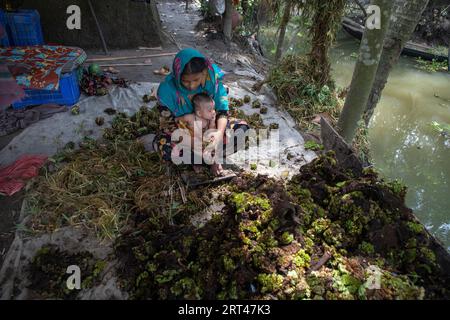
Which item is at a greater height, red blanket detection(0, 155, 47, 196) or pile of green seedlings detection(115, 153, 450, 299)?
pile of green seedlings detection(115, 153, 450, 299)

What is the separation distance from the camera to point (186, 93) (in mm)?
2885

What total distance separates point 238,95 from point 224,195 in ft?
7.81

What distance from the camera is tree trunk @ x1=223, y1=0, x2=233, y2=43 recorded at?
724 centimetres

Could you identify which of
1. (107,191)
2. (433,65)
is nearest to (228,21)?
(107,191)

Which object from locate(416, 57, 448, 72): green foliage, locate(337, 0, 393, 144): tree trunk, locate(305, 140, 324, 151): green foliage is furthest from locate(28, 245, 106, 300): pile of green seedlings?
locate(416, 57, 448, 72): green foliage

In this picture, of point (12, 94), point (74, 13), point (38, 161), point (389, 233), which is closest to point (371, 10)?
point (389, 233)

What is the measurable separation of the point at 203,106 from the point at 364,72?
169 cm

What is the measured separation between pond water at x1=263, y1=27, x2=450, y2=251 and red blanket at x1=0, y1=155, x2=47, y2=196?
17.6 feet

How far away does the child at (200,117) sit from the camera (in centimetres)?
287

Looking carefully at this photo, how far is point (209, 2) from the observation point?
782 centimetres

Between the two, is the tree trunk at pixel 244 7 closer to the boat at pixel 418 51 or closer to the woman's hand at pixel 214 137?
the boat at pixel 418 51

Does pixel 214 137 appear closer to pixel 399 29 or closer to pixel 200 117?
pixel 200 117

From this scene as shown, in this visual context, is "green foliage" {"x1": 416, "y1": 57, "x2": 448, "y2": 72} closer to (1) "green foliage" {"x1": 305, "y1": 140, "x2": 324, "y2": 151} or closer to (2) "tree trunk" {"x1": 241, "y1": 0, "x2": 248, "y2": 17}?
(2) "tree trunk" {"x1": 241, "y1": 0, "x2": 248, "y2": 17}
